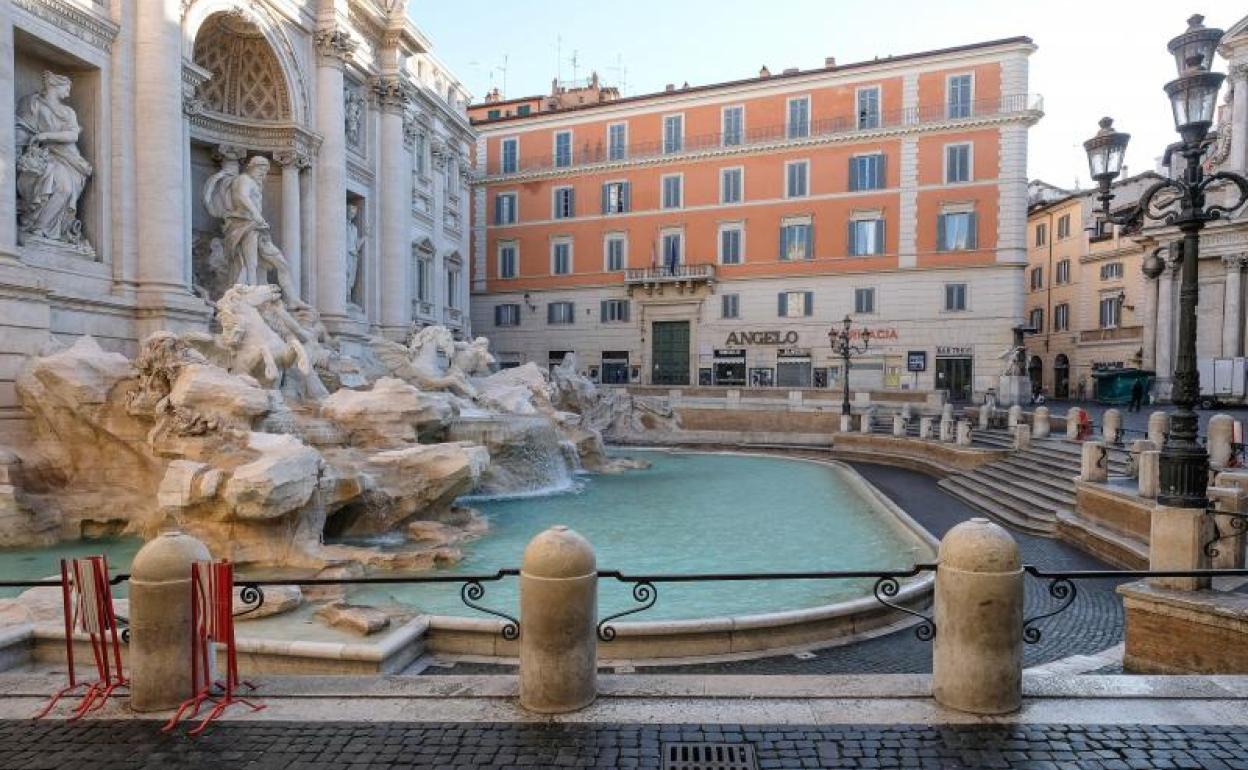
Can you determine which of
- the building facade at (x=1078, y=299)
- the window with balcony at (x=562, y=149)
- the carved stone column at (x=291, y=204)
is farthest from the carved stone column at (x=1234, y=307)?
the carved stone column at (x=291, y=204)

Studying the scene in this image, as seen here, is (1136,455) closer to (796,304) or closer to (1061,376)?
(796,304)

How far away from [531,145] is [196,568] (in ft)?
129

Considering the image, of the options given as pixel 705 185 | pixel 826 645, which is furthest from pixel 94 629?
pixel 705 185

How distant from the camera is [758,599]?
8.16 meters

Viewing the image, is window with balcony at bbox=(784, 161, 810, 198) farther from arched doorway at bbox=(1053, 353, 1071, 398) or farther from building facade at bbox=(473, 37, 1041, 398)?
arched doorway at bbox=(1053, 353, 1071, 398)

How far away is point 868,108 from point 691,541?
29266 millimetres

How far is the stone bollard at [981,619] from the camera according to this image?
4000 millimetres

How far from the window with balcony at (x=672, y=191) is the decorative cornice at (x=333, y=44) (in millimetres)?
18161

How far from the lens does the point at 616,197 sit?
128 ft

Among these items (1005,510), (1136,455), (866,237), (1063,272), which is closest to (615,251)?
(866,237)

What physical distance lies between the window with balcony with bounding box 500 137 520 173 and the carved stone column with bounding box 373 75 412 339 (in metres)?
13.8

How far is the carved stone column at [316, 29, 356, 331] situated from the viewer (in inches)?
898

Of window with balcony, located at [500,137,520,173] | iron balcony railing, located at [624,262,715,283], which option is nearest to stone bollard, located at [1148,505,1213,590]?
iron balcony railing, located at [624,262,715,283]

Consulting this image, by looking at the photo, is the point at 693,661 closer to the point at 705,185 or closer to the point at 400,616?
the point at 400,616
